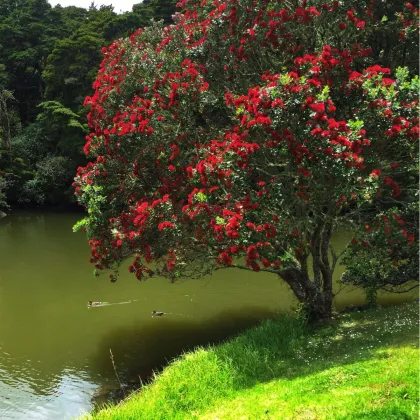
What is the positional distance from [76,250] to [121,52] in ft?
38.9

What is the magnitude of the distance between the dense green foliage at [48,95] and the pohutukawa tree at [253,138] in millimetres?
23151

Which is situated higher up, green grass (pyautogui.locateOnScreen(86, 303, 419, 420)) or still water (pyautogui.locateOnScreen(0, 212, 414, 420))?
green grass (pyautogui.locateOnScreen(86, 303, 419, 420))

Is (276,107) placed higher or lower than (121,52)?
lower

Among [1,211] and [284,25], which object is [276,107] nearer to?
[284,25]

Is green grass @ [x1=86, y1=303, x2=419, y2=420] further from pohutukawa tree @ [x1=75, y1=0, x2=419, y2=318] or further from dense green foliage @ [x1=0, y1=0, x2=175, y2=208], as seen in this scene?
dense green foliage @ [x1=0, y1=0, x2=175, y2=208]

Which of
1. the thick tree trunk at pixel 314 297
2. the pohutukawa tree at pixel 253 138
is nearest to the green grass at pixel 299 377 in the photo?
the thick tree trunk at pixel 314 297

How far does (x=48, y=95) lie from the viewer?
126 ft

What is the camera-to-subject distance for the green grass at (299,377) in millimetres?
5372

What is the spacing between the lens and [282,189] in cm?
817

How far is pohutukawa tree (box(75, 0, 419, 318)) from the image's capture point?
298 inches

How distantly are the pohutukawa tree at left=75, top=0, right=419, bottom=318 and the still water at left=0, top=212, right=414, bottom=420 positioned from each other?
2.17m

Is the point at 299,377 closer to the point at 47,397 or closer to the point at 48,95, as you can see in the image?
the point at 47,397

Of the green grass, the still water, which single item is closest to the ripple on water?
the still water

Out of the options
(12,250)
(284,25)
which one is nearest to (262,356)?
(284,25)
